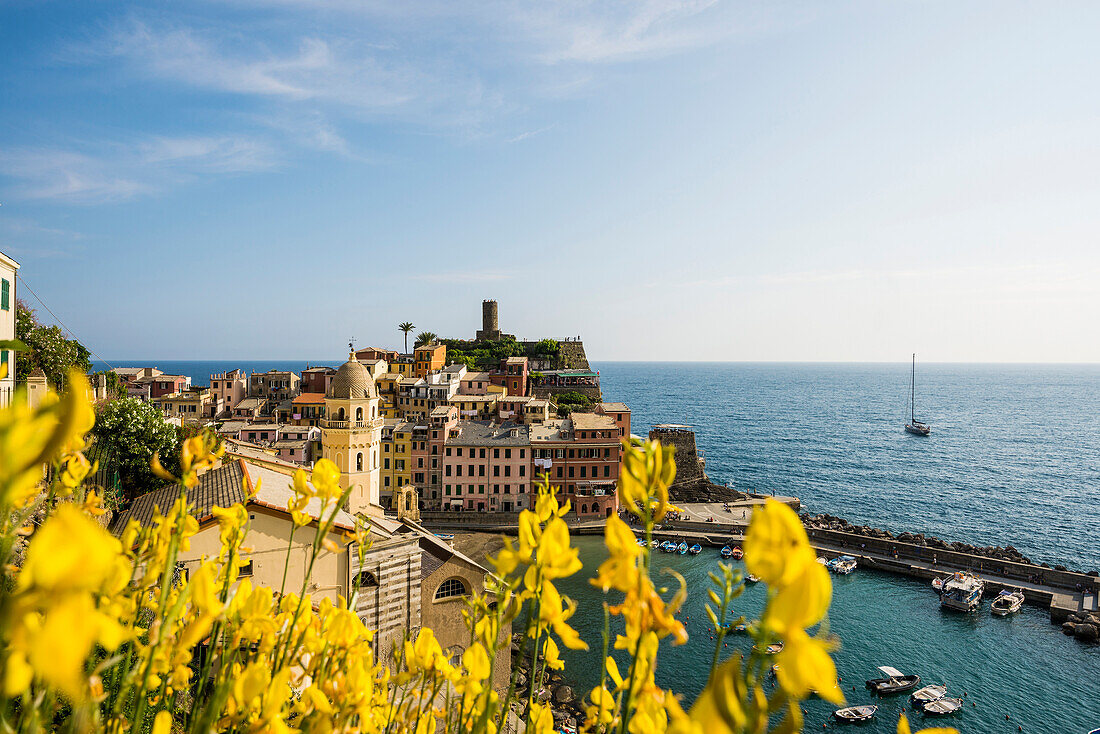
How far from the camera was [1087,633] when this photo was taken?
28.1 m

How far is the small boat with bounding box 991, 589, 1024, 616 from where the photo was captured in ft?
102

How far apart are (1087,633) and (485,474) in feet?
111

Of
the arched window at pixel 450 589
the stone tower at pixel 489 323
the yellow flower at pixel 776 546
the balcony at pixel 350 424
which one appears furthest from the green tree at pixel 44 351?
the stone tower at pixel 489 323

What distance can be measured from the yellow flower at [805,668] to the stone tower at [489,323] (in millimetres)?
90133

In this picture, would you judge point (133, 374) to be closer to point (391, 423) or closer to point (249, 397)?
point (249, 397)

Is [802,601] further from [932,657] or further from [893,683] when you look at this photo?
[932,657]

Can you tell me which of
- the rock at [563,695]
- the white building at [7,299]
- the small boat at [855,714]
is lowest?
the rock at [563,695]

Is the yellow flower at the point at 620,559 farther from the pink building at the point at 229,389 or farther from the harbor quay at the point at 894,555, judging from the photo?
the pink building at the point at 229,389

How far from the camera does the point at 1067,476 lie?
65.8 meters

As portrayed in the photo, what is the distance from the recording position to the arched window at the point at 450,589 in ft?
55.1

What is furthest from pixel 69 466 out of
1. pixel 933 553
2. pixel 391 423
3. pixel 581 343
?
pixel 581 343

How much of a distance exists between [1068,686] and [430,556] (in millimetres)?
26707

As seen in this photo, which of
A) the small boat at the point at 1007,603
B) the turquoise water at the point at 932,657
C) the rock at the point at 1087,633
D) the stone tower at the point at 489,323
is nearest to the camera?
the turquoise water at the point at 932,657

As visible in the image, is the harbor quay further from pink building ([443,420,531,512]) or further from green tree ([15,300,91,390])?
green tree ([15,300,91,390])
